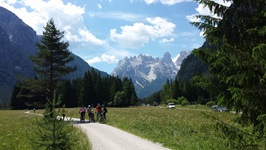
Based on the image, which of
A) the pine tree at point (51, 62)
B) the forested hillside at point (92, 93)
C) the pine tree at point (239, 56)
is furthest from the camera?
the forested hillside at point (92, 93)

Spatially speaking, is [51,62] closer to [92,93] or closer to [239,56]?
[239,56]

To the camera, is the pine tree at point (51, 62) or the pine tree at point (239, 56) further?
the pine tree at point (51, 62)

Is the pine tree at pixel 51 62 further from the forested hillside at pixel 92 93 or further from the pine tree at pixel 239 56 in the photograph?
the forested hillside at pixel 92 93

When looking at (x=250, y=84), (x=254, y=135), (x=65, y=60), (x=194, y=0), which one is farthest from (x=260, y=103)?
(x=65, y=60)

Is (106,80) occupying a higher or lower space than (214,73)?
higher

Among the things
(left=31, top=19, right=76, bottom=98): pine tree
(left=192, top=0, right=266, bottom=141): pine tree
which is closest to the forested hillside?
(left=31, top=19, right=76, bottom=98): pine tree

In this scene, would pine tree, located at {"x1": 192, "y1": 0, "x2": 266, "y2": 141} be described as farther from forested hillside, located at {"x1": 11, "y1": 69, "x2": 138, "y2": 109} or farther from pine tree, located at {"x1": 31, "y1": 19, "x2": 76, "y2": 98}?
forested hillside, located at {"x1": 11, "y1": 69, "x2": 138, "y2": 109}

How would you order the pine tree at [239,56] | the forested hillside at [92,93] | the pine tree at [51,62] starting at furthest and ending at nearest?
the forested hillside at [92,93] < the pine tree at [51,62] < the pine tree at [239,56]

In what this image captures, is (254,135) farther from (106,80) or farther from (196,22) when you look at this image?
(106,80)

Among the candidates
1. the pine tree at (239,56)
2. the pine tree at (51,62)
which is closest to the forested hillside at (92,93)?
the pine tree at (51,62)

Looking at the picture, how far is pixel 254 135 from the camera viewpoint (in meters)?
8.98

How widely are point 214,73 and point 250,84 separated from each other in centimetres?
177

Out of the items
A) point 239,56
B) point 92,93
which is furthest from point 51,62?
point 92,93

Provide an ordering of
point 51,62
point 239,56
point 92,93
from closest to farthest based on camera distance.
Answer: point 239,56 < point 51,62 < point 92,93
